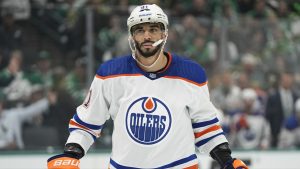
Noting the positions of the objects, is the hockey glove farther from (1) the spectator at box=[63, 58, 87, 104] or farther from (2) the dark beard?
(1) the spectator at box=[63, 58, 87, 104]

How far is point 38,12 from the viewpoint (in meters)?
8.56

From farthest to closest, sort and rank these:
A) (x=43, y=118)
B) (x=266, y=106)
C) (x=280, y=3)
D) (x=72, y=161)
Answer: (x=280, y=3) → (x=266, y=106) → (x=43, y=118) → (x=72, y=161)

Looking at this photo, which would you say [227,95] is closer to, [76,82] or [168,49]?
[168,49]

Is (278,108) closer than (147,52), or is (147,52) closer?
(147,52)

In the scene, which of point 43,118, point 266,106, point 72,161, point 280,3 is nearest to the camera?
point 72,161

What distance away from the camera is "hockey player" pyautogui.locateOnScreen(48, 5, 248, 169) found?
13.4 feet

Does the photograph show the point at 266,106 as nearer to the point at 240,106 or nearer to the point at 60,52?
the point at 240,106

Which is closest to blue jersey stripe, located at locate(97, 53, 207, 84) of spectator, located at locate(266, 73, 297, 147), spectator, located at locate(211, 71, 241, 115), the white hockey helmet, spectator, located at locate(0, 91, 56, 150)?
the white hockey helmet

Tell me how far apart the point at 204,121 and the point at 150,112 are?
0.31 metres

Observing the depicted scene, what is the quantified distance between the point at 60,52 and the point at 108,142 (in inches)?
43.0

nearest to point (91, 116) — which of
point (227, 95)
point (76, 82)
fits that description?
point (76, 82)

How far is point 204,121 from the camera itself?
420cm

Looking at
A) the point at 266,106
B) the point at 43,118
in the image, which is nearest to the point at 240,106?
the point at 266,106

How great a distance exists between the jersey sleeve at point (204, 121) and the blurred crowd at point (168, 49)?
13.9 feet
